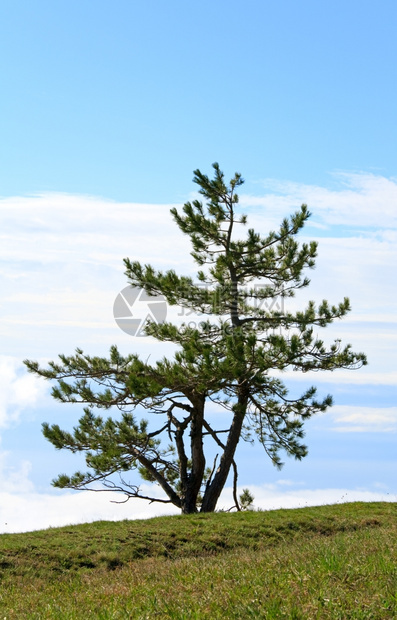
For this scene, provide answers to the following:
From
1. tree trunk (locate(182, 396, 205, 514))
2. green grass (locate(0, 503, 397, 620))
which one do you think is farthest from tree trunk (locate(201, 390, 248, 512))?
green grass (locate(0, 503, 397, 620))

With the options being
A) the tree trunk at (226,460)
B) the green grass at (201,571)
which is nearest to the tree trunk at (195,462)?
the tree trunk at (226,460)

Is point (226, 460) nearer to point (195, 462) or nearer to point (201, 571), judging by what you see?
point (195, 462)

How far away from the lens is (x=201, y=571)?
324 inches

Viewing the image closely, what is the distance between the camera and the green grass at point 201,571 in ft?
19.8

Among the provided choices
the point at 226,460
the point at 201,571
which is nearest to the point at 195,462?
the point at 226,460

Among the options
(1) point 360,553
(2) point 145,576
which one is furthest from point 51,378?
(1) point 360,553

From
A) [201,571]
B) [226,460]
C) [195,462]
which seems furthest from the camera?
[195,462]

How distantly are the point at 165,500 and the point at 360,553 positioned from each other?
13.2 metres

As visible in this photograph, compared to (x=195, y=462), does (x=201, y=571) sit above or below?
below

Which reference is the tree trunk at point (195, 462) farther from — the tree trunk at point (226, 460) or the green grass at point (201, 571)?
the green grass at point (201, 571)

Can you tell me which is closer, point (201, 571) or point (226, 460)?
point (201, 571)

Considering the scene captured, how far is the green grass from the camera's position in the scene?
6.04 meters

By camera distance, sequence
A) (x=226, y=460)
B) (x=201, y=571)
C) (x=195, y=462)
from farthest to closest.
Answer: (x=195, y=462) < (x=226, y=460) < (x=201, y=571)

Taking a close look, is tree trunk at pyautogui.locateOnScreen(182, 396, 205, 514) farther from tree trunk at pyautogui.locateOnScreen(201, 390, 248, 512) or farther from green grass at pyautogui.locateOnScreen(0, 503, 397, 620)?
green grass at pyautogui.locateOnScreen(0, 503, 397, 620)
